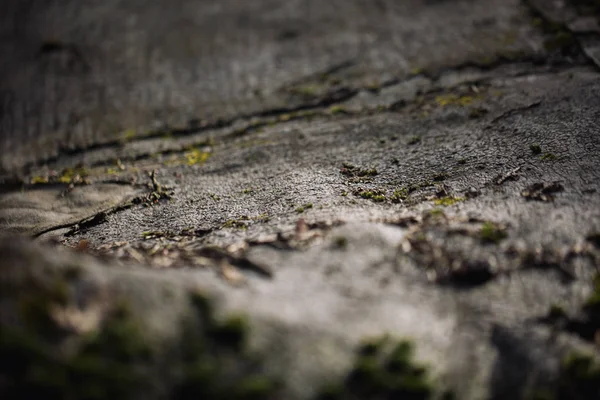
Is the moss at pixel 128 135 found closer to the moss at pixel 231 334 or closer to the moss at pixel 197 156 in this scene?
the moss at pixel 197 156

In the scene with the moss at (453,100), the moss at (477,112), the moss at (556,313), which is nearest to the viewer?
the moss at (556,313)

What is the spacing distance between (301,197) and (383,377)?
149cm

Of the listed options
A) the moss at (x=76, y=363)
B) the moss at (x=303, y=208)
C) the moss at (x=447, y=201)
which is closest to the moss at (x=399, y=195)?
the moss at (x=447, y=201)

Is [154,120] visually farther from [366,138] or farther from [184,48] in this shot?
[366,138]

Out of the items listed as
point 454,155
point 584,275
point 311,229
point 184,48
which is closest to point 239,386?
point 311,229

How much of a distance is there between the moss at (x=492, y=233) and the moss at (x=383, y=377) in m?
0.77

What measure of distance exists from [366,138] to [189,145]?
5.34 ft

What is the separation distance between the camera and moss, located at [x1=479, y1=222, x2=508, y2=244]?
2.20m

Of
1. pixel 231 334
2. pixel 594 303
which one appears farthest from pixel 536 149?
pixel 231 334

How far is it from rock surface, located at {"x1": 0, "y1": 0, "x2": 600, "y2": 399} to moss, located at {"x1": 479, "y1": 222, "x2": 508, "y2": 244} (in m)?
0.01

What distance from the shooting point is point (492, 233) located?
2234 millimetres

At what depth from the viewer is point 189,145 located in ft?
13.4

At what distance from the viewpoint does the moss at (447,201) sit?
260 centimetres

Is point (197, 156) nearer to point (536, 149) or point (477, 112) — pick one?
point (477, 112)
